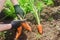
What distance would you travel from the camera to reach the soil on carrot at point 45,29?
3.26 m

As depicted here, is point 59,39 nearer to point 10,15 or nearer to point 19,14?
point 19,14

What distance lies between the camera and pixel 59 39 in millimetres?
3184

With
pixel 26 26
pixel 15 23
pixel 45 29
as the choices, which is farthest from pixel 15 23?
pixel 45 29

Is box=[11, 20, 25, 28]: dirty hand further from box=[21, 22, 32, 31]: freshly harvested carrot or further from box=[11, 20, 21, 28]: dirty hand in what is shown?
box=[21, 22, 32, 31]: freshly harvested carrot

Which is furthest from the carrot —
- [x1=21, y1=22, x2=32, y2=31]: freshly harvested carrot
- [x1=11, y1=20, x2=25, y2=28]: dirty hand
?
[x1=11, y1=20, x2=25, y2=28]: dirty hand

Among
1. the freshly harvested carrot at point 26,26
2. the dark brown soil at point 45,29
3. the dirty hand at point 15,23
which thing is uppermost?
the dirty hand at point 15,23

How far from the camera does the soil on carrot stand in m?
3.26

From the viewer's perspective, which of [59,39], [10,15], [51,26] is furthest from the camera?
[10,15]

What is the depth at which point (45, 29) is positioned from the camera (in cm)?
338

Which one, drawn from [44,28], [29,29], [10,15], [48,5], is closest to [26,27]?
[29,29]

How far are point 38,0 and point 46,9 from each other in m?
0.27

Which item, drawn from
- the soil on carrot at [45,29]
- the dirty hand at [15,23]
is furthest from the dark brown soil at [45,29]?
the dirty hand at [15,23]

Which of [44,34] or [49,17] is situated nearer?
[44,34]

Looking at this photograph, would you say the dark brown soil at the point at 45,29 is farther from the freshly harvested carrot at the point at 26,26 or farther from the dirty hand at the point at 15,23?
the dirty hand at the point at 15,23
